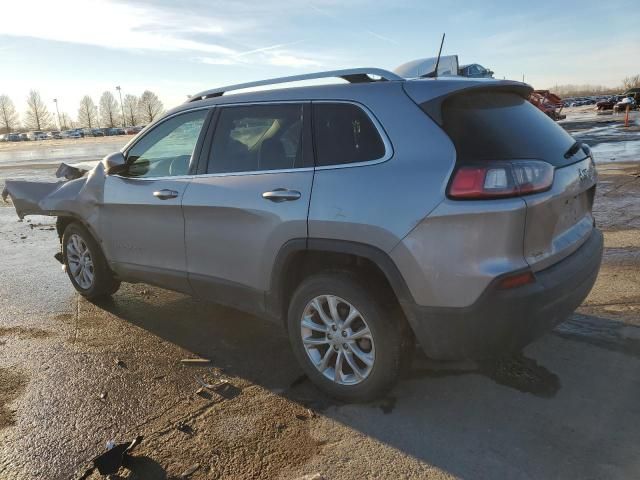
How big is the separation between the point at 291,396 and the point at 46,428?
1.45 m

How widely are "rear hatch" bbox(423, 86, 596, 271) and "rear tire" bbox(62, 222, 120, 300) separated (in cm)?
350

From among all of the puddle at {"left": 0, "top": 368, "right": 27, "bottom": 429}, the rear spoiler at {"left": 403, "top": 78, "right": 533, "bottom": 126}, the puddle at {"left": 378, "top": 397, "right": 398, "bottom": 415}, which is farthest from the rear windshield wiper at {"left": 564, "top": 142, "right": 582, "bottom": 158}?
the puddle at {"left": 0, "top": 368, "right": 27, "bottom": 429}

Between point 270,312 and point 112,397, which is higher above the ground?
point 270,312

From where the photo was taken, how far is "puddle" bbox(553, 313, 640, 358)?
3.73 meters

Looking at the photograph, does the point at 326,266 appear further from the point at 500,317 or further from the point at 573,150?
the point at 573,150

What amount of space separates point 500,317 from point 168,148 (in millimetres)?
2923

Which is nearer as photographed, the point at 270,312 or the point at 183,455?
the point at 183,455

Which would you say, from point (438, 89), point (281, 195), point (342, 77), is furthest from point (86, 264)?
point (438, 89)

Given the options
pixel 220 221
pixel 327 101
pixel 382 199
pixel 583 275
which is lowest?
pixel 583 275

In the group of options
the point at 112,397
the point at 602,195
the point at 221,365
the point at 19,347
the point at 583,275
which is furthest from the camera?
the point at 602,195

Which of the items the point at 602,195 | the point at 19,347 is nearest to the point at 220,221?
the point at 19,347

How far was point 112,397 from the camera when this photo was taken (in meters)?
3.52

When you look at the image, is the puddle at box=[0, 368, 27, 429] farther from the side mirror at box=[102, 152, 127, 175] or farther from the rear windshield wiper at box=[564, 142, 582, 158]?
the rear windshield wiper at box=[564, 142, 582, 158]

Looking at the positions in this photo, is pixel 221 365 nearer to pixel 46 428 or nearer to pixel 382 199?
pixel 46 428
